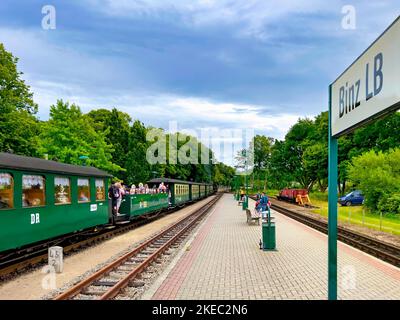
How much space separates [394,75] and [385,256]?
37.1ft

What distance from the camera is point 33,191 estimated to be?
11141 millimetres

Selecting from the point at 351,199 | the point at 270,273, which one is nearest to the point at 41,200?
the point at 270,273

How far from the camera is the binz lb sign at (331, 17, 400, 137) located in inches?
111

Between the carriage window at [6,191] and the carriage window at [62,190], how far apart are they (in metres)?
2.50

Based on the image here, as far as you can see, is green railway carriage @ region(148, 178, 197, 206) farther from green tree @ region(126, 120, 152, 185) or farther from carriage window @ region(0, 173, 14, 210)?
carriage window @ region(0, 173, 14, 210)

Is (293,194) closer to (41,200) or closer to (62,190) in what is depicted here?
(62,190)

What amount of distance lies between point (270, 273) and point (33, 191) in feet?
21.9

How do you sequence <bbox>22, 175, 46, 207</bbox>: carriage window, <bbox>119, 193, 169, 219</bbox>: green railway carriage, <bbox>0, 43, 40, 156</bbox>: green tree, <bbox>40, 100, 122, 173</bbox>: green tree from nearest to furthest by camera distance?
1. <bbox>22, 175, 46, 207</bbox>: carriage window
2. <bbox>119, 193, 169, 219</bbox>: green railway carriage
3. <bbox>0, 43, 40, 156</bbox>: green tree
4. <bbox>40, 100, 122, 173</bbox>: green tree

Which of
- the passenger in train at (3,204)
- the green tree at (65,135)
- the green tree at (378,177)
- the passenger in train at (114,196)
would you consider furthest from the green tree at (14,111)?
the green tree at (378,177)

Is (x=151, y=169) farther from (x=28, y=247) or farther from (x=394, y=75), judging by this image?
(x=394, y=75)

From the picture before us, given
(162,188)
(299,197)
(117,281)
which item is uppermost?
(162,188)

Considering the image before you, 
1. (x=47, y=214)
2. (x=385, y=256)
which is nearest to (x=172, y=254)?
(x=47, y=214)

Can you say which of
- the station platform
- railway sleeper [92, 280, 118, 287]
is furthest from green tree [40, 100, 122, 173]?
railway sleeper [92, 280, 118, 287]

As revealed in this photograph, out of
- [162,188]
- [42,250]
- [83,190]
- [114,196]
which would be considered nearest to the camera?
[42,250]
